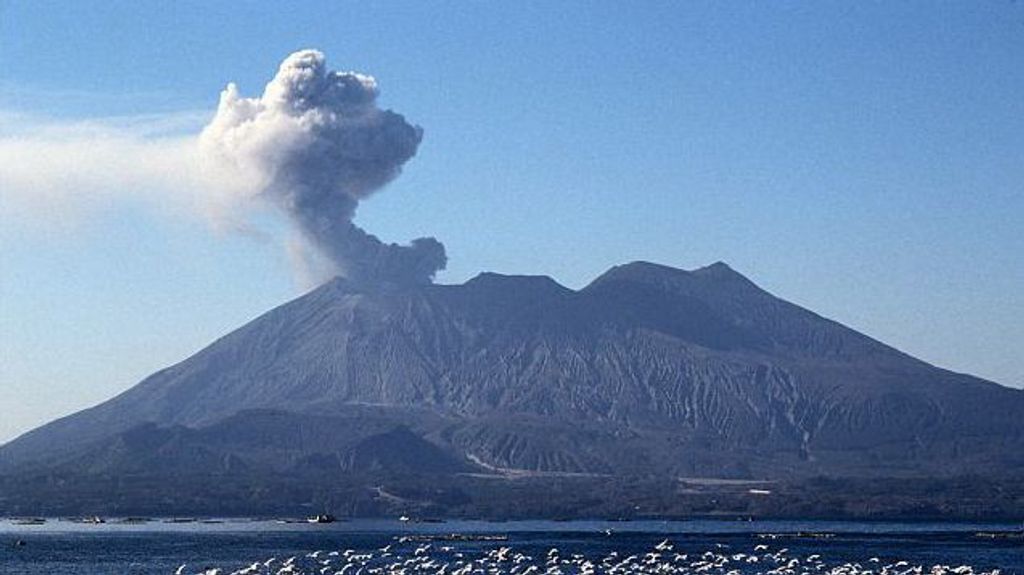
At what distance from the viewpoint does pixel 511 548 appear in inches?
5792

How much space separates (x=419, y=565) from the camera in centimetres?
11969

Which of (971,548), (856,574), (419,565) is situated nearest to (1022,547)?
(971,548)

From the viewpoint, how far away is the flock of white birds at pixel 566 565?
11500 cm

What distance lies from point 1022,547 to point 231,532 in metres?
80.7

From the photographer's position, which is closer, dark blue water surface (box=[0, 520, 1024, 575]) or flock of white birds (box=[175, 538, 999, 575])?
flock of white birds (box=[175, 538, 999, 575])

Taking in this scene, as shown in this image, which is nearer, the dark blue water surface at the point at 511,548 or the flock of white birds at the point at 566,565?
the flock of white birds at the point at 566,565

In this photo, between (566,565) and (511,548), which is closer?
(566,565)

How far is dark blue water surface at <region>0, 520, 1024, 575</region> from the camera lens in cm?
12294

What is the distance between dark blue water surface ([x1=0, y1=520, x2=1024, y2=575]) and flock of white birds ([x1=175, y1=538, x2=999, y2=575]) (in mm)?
181

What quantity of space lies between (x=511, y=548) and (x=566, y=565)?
74.6ft

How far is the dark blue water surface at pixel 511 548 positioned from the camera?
122938mm

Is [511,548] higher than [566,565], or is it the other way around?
[511,548]

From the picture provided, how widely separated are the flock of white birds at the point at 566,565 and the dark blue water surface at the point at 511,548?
181 millimetres

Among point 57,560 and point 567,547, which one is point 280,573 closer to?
point 57,560
